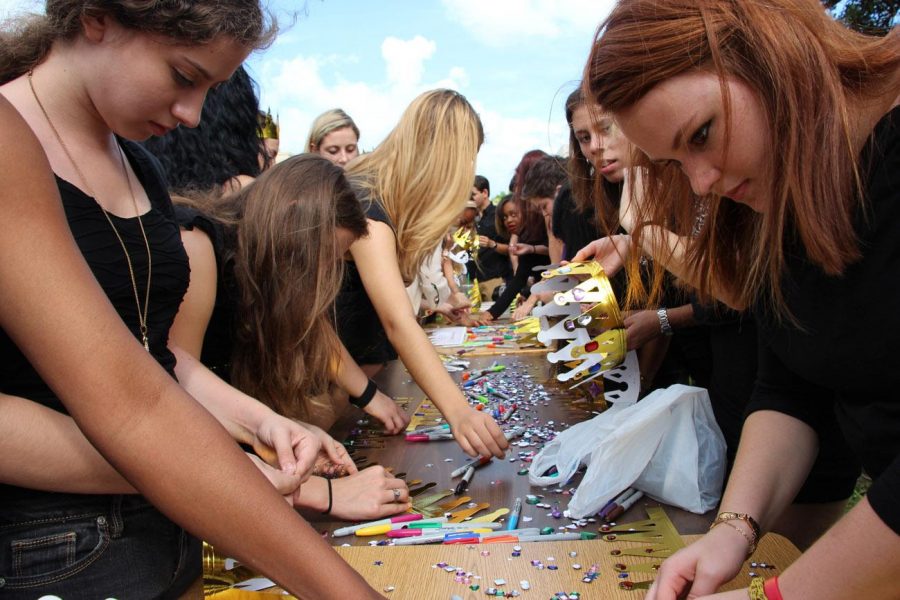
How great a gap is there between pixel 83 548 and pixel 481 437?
0.81 m

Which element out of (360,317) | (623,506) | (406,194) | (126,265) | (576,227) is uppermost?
(406,194)

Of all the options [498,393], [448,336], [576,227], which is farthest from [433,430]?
[448,336]

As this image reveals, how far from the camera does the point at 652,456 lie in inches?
50.8

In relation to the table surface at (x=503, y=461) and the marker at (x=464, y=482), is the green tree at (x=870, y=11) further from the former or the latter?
the marker at (x=464, y=482)

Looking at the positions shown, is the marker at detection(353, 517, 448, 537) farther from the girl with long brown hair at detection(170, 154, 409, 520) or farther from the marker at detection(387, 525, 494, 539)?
the girl with long brown hair at detection(170, 154, 409, 520)

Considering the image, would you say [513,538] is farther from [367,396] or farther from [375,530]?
[367,396]

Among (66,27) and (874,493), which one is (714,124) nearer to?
(874,493)

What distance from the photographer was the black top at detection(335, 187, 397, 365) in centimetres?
207

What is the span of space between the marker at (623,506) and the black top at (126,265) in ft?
2.58

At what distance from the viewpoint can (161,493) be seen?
66cm

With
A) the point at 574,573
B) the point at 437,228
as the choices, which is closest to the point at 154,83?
the point at 574,573

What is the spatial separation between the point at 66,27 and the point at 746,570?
1234 millimetres

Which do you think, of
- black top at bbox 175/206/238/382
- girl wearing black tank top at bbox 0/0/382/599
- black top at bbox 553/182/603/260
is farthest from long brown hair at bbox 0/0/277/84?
black top at bbox 553/182/603/260

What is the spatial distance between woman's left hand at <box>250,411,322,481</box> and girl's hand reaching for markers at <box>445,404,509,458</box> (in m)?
0.35
